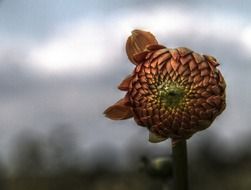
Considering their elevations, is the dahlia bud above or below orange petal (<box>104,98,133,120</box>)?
above

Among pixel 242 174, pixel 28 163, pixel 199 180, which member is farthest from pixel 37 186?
pixel 242 174

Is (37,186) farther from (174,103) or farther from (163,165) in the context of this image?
(174,103)

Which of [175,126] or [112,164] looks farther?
[112,164]
